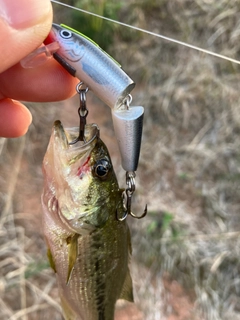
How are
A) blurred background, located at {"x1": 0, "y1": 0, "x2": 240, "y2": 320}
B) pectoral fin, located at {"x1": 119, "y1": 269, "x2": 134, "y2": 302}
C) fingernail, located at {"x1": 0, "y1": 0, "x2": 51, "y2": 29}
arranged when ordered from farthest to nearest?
blurred background, located at {"x1": 0, "y1": 0, "x2": 240, "y2": 320} → pectoral fin, located at {"x1": 119, "y1": 269, "x2": 134, "y2": 302} → fingernail, located at {"x1": 0, "y1": 0, "x2": 51, "y2": 29}

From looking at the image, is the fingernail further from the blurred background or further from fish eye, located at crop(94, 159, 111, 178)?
the blurred background

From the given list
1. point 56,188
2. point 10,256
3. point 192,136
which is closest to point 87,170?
point 56,188

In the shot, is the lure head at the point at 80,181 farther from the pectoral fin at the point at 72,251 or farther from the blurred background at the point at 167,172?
the blurred background at the point at 167,172

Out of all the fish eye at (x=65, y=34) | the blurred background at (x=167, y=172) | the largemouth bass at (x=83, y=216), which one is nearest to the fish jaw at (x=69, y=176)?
the largemouth bass at (x=83, y=216)

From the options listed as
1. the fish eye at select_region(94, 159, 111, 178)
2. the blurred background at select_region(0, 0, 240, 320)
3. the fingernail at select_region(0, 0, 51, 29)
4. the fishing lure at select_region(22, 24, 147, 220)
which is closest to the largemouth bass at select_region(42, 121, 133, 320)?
the fish eye at select_region(94, 159, 111, 178)

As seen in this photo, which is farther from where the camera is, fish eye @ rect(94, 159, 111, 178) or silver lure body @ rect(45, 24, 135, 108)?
fish eye @ rect(94, 159, 111, 178)

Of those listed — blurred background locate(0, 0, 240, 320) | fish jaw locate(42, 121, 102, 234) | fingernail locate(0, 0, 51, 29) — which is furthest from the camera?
blurred background locate(0, 0, 240, 320)

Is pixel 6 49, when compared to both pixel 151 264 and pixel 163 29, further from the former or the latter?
pixel 163 29

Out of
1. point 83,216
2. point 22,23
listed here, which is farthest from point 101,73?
point 83,216

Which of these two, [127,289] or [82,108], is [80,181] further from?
[127,289]
